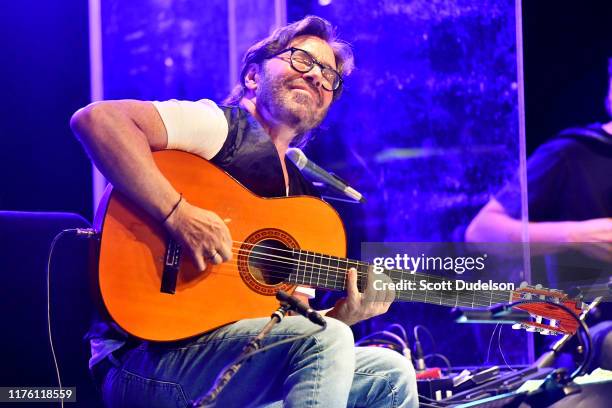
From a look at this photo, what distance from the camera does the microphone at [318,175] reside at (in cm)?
257

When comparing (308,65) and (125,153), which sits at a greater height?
(308,65)

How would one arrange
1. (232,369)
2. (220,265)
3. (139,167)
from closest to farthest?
(232,369) < (139,167) < (220,265)

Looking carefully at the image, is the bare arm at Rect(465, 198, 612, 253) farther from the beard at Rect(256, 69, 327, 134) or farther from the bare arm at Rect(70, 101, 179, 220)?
the bare arm at Rect(70, 101, 179, 220)

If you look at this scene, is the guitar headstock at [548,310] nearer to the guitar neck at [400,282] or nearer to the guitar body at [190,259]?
the guitar neck at [400,282]

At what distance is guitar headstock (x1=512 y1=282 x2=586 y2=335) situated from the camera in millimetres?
2447

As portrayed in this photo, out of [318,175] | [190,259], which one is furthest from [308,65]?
[190,259]

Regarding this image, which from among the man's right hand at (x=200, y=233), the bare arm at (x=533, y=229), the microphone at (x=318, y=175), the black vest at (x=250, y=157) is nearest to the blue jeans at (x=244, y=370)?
the man's right hand at (x=200, y=233)

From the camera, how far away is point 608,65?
3.57 meters

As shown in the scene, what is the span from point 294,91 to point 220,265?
78 cm

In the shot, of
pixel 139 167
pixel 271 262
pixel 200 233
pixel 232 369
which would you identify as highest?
pixel 139 167

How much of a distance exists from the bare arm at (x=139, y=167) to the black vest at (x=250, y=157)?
0.81ft

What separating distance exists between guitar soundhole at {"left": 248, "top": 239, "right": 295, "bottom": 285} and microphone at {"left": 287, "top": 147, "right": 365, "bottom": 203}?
0.42 metres

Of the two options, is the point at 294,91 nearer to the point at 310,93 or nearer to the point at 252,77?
the point at 310,93

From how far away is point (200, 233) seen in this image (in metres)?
2.03
